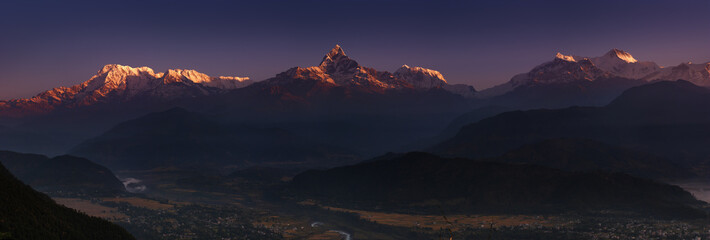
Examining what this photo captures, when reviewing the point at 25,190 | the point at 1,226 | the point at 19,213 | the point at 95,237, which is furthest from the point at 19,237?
the point at 25,190

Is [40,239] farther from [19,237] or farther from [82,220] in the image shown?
[82,220]

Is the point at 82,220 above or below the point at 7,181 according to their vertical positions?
below

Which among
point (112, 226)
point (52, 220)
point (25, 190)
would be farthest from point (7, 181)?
point (112, 226)

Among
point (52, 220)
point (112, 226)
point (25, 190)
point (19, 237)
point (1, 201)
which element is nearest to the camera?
point (19, 237)

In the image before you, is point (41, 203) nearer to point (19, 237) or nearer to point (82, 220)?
point (82, 220)

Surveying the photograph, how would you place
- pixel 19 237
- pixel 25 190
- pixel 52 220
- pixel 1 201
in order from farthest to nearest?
pixel 25 190, pixel 52 220, pixel 1 201, pixel 19 237

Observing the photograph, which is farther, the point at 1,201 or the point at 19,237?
the point at 1,201
